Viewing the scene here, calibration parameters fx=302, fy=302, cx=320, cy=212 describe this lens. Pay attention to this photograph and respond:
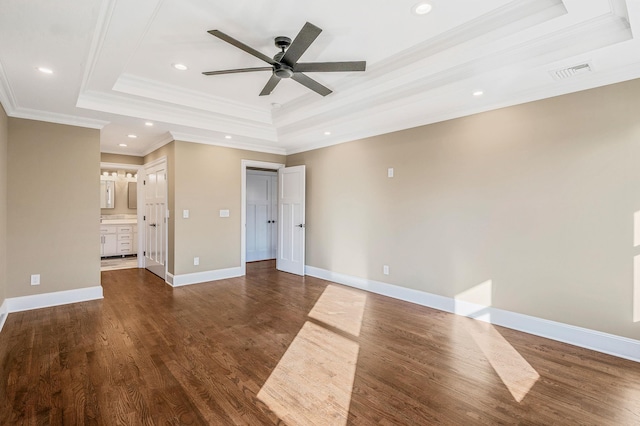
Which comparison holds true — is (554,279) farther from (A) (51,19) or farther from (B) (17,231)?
(B) (17,231)

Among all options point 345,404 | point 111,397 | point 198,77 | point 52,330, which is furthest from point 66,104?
point 345,404

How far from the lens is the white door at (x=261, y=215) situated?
7414 mm

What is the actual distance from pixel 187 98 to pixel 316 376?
147 inches

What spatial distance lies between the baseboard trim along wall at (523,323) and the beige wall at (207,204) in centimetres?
258

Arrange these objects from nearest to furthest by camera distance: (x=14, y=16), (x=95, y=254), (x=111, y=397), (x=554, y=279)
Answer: (x=14, y=16)
(x=111, y=397)
(x=554, y=279)
(x=95, y=254)

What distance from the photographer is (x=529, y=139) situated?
319 cm

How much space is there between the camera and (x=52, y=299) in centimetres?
399

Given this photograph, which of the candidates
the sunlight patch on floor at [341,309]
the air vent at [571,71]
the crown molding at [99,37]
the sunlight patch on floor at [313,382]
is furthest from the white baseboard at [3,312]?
the air vent at [571,71]

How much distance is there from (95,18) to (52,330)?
3.11m

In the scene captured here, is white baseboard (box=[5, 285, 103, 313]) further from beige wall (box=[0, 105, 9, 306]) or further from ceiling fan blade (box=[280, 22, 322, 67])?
ceiling fan blade (box=[280, 22, 322, 67])

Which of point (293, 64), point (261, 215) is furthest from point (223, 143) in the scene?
point (293, 64)

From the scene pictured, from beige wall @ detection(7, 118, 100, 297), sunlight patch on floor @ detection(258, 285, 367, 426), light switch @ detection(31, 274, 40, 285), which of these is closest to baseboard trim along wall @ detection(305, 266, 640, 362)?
sunlight patch on floor @ detection(258, 285, 367, 426)

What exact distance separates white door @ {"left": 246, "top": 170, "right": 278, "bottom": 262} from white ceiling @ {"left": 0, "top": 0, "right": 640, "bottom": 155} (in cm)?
318

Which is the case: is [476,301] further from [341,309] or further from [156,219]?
[156,219]
